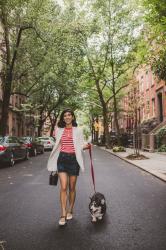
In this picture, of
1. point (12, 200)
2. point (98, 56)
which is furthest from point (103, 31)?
point (12, 200)

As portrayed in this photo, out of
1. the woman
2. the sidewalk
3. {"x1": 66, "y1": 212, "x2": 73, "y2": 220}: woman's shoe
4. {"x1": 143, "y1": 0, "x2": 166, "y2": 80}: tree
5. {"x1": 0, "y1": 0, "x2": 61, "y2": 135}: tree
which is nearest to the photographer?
the woman

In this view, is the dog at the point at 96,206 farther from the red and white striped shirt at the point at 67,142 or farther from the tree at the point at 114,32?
the tree at the point at 114,32

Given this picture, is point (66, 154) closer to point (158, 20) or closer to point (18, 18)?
point (158, 20)

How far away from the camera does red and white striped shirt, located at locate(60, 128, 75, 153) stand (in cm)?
575

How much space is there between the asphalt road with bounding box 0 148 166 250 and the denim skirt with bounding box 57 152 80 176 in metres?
0.85

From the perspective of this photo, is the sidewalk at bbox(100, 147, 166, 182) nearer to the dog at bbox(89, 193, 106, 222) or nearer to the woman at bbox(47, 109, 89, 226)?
the dog at bbox(89, 193, 106, 222)

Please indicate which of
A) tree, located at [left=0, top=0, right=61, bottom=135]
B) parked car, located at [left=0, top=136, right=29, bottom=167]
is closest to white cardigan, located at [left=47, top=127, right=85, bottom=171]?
parked car, located at [left=0, top=136, right=29, bottom=167]

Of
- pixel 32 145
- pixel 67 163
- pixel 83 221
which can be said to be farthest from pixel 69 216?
pixel 32 145

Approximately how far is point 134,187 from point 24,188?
3.00 m

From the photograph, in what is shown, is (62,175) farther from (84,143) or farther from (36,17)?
(36,17)

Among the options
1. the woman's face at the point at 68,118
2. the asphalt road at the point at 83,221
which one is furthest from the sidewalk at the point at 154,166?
the woman's face at the point at 68,118

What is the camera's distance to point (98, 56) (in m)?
35.6

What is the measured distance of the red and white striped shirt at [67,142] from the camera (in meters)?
5.75

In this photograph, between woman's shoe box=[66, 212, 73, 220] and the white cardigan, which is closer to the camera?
the white cardigan
